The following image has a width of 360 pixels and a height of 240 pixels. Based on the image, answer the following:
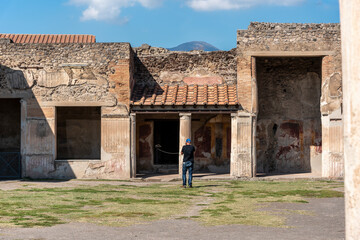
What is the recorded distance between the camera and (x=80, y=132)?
62.7 ft

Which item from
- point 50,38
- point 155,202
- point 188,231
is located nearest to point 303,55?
point 155,202

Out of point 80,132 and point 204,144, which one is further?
point 80,132

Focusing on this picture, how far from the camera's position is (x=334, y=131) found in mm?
15328

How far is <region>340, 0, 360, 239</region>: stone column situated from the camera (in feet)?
9.25

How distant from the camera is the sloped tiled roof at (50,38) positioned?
74.3ft

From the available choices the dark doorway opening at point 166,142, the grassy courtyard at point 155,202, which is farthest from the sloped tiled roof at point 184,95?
the grassy courtyard at point 155,202

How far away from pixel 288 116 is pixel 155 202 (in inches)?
363

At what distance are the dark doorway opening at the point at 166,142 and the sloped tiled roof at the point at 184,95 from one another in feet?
5.43

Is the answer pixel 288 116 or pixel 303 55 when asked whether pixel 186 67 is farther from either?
pixel 288 116

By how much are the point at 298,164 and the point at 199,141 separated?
350cm

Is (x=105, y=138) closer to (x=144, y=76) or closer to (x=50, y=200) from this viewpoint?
(x=144, y=76)

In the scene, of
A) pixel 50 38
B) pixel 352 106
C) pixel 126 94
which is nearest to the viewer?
pixel 352 106

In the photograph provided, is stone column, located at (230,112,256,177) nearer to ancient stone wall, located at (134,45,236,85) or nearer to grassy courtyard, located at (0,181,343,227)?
grassy courtyard, located at (0,181,343,227)

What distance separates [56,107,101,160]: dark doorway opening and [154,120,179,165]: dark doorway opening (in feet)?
8.50
